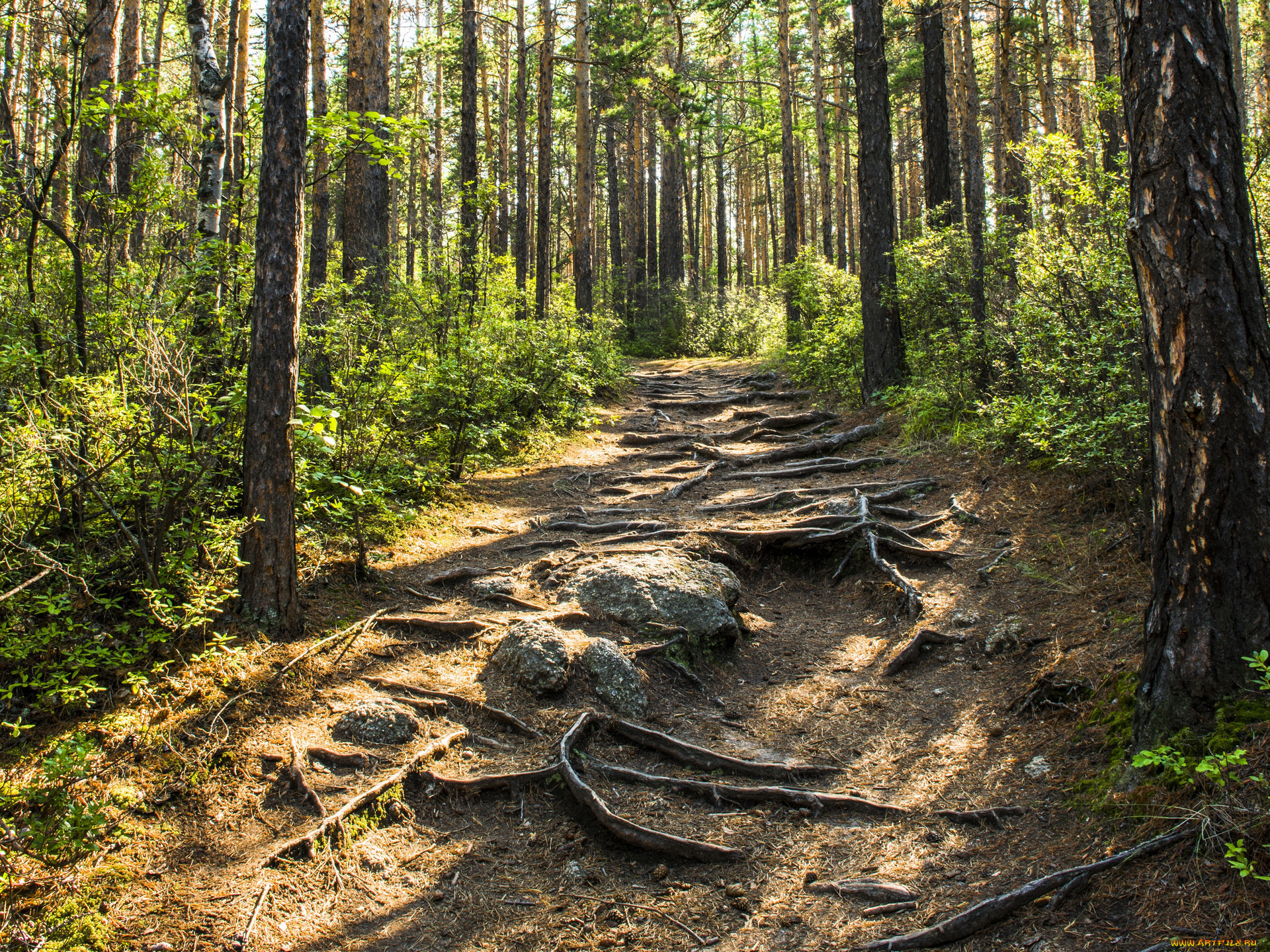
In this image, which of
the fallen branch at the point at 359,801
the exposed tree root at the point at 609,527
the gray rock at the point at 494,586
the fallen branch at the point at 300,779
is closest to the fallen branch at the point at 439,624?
the gray rock at the point at 494,586

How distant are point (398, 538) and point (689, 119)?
16.0 metres

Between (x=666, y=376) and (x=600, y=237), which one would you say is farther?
(x=600, y=237)

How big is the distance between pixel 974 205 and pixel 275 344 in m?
13.2

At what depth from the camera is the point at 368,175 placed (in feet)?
36.1

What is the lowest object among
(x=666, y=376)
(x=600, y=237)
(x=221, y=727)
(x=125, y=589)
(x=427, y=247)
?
(x=221, y=727)

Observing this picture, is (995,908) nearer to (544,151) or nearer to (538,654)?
(538,654)

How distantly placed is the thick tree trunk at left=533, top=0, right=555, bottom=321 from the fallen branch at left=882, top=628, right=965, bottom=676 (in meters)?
11.6

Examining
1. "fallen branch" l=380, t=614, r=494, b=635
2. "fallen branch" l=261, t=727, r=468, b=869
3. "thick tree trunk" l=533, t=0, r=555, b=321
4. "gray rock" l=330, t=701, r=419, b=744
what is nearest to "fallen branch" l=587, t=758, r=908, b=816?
"fallen branch" l=261, t=727, r=468, b=869

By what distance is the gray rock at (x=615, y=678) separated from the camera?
4.65 m

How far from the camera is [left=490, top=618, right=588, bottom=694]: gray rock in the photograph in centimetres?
467

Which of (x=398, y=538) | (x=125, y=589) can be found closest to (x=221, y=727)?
(x=125, y=589)

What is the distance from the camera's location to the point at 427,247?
13.8 metres

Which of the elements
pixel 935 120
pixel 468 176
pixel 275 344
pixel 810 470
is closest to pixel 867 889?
pixel 275 344

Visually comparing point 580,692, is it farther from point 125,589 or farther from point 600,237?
point 600,237
